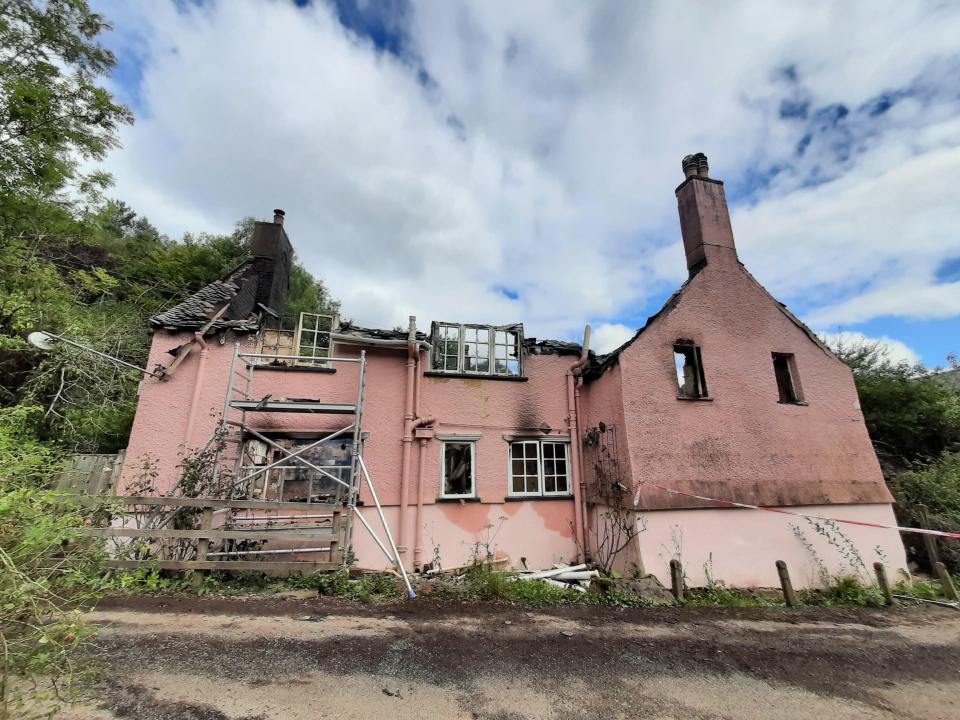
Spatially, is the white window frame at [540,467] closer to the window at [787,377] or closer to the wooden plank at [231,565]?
the wooden plank at [231,565]

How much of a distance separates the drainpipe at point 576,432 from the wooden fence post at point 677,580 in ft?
8.25

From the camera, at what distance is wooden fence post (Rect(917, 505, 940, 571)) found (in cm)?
848

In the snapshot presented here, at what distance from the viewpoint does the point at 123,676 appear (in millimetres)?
4117

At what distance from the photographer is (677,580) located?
745 cm

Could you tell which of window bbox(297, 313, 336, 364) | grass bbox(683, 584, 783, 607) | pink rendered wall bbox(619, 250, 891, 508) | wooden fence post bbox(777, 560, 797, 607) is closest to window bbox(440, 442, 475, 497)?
pink rendered wall bbox(619, 250, 891, 508)

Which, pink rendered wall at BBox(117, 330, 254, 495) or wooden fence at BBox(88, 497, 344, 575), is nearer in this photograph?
wooden fence at BBox(88, 497, 344, 575)

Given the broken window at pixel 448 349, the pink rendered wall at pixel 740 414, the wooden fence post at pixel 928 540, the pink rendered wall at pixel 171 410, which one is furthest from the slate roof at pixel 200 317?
the wooden fence post at pixel 928 540

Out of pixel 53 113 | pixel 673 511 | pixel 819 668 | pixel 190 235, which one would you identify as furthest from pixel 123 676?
pixel 190 235

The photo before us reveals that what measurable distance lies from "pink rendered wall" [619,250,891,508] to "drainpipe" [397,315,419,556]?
16.2 feet

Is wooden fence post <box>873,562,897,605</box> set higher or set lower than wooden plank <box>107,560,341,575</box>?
lower

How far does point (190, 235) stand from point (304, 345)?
76.6ft

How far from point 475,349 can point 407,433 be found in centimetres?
284

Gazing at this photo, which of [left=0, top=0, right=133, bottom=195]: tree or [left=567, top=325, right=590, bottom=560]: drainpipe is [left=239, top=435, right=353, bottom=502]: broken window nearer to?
[left=567, top=325, right=590, bottom=560]: drainpipe

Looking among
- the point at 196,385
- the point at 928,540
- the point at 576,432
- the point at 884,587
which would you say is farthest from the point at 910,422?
the point at 196,385
